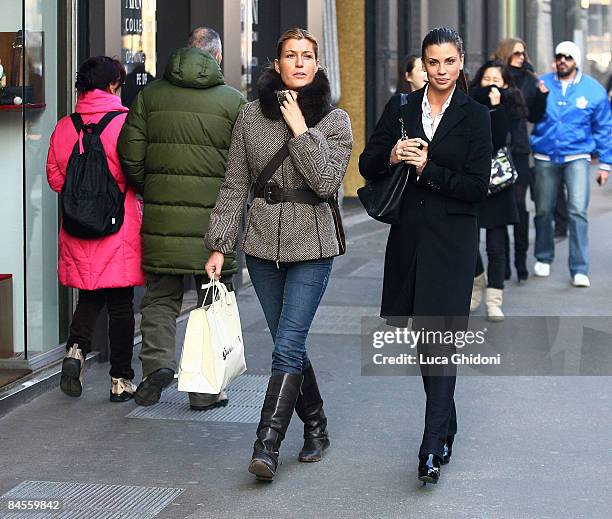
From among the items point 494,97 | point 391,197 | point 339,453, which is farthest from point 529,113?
point 391,197

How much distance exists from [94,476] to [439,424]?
143 centimetres

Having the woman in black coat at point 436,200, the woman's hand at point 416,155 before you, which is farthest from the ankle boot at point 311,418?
the woman's hand at point 416,155

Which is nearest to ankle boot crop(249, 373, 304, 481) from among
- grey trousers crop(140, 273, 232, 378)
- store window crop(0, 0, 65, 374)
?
grey trousers crop(140, 273, 232, 378)

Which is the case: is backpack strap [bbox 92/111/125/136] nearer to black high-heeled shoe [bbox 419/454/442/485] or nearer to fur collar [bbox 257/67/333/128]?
fur collar [bbox 257/67/333/128]

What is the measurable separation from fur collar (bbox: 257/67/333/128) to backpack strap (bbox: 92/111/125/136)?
1.48m

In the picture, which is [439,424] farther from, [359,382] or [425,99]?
[359,382]

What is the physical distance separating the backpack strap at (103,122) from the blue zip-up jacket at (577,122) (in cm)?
515

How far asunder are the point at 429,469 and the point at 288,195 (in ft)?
4.01

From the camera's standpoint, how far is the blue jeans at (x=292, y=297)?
5.43m

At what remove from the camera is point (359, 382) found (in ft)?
24.2

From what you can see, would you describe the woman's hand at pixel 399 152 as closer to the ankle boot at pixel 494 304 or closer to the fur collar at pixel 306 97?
the fur collar at pixel 306 97

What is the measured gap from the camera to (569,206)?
35.9ft

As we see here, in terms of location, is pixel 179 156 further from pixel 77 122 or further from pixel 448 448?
pixel 448 448

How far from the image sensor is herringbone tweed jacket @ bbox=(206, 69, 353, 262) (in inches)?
211
